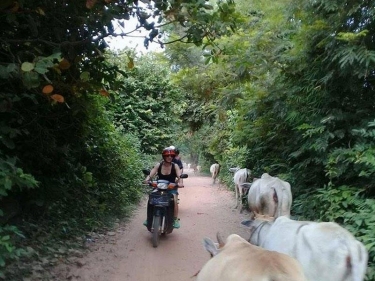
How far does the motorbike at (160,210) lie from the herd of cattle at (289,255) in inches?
107

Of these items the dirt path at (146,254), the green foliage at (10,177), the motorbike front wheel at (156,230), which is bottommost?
the dirt path at (146,254)

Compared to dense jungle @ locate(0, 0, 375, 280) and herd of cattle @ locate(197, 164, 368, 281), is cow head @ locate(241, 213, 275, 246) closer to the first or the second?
herd of cattle @ locate(197, 164, 368, 281)

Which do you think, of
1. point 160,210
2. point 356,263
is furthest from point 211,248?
point 160,210

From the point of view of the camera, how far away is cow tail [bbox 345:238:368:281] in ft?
9.53

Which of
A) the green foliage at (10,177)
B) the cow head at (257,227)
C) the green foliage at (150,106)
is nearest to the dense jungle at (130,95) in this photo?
the green foliage at (10,177)

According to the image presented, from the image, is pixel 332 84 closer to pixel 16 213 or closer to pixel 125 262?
pixel 125 262

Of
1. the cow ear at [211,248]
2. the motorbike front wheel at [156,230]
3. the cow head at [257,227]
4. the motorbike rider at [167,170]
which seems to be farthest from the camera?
the motorbike rider at [167,170]

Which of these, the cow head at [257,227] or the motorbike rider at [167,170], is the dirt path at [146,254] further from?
the cow head at [257,227]

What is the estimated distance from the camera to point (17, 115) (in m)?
5.00

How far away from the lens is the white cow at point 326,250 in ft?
9.62

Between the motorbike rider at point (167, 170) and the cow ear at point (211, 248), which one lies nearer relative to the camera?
the cow ear at point (211, 248)

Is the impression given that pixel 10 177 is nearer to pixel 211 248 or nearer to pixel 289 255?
pixel 211 248

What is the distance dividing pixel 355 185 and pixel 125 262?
3584mm

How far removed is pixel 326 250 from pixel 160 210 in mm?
4199
